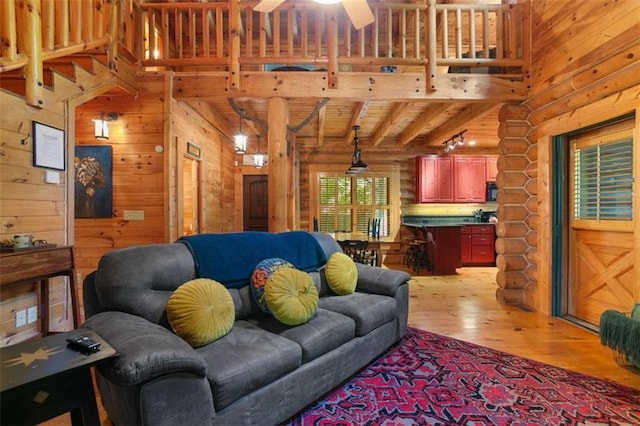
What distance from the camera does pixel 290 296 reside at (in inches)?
79.4

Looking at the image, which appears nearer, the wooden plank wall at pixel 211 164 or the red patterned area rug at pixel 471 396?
the red patterned area rug at pixel 471 396

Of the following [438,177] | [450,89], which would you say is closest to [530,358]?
[450,89]

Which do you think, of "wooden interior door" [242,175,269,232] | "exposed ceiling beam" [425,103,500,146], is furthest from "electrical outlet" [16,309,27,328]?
"exposed ceiling beam" [425,103,500,146]

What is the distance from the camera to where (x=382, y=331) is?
8.02 ft

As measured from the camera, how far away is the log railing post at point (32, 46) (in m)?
2.24

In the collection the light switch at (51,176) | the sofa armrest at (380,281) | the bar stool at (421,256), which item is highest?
the light switch at (51,176)

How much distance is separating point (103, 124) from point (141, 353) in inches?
127

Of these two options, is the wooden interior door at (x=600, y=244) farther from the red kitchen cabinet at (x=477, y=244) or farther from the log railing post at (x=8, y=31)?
the log railing post at (x=8, y=31)

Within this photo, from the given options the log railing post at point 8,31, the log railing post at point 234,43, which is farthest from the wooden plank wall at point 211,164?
the log railing post at point 8,31

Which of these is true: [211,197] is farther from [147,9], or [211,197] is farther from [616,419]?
[616,419]

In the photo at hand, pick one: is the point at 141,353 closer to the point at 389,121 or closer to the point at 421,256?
the point at 389,121

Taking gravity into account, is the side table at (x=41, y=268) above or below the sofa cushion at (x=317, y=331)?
above

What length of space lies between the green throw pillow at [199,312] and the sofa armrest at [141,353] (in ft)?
0.44

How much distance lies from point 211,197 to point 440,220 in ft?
16.0
